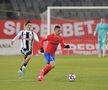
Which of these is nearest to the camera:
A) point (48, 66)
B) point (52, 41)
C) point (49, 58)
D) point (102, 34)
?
point (48, 66)

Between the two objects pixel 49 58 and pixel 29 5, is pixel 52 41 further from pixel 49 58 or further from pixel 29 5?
pixel 29 5

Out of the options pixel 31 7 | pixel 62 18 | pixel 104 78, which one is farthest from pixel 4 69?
pixel 31 7

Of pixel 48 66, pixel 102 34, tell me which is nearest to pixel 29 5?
pixel 102 34

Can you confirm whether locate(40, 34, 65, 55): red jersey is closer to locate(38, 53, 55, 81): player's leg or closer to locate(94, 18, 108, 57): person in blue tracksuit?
locate(38, 53, 55, 81): player's leg

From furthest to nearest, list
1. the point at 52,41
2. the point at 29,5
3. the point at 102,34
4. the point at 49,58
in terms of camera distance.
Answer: the point at 29,5 → the point at 102,34 → the point at 52,41 → the point at 49,58

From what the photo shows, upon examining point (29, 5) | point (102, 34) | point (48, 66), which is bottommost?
point (48, 66)

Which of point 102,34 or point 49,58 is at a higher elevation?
point 49,58

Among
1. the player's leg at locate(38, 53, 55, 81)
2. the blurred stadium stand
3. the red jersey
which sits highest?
the blurred stadium stand

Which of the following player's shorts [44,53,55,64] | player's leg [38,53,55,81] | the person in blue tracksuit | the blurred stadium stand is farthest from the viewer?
the blurred stadium stand

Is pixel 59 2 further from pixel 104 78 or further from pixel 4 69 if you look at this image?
pixel 104 78

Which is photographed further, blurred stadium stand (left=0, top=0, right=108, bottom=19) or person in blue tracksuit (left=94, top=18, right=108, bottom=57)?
blurred stadium stand (left=0, top=0, right=108, bottom=19)

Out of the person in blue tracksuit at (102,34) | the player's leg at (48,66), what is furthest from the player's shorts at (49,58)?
the person in blue tracksuit at (102,34)

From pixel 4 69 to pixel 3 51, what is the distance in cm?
1141

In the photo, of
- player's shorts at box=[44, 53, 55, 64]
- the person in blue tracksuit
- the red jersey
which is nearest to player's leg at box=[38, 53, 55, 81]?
player's shorts at box=[44, 53, 55, 64]
